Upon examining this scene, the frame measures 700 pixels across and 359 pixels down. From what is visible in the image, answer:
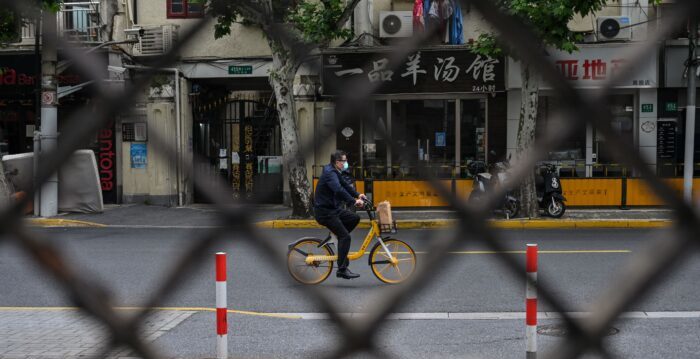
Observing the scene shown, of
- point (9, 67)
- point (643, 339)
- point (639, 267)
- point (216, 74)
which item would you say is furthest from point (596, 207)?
point (639, 267)

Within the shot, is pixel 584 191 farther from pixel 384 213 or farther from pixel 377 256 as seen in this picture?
pixel 377 256

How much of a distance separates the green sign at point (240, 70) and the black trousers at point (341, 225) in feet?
31.2

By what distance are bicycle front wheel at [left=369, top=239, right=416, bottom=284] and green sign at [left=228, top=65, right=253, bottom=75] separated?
10181mm

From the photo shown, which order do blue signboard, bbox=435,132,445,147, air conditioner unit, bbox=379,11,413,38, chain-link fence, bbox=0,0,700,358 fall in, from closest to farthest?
chain-link fence, bbox=0,0,700,358 → air conditioner unit, bbox=379,11,413,38 → blue signboard, bbox=435,132,445,147

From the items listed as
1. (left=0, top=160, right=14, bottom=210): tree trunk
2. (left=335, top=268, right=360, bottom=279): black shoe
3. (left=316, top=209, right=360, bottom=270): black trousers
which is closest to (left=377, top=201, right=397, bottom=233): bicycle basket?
(left=316, top=209, right=360, bottom=270): black trousers

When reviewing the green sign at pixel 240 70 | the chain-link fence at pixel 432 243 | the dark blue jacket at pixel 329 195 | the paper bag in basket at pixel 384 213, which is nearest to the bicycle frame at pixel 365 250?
the paper bag in basket at pixel 384 213

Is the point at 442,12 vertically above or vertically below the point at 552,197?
above

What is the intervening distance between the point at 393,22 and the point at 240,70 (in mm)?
Answer: 4093

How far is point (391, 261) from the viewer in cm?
905

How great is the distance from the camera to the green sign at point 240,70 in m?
18.5

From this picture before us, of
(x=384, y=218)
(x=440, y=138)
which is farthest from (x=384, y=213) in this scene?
(x=440, y=138)

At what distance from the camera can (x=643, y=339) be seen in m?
6.38

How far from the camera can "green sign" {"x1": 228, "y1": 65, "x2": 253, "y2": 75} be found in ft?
60.8

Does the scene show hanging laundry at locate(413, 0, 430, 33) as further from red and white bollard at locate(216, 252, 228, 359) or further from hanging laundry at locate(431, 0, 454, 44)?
red and white bollard at locate(216, 252, 228, 359)
